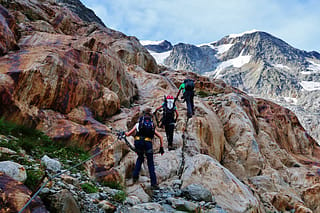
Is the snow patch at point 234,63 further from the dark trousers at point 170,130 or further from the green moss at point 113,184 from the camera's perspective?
the green moss at point 113,184

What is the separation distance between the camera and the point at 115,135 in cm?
983

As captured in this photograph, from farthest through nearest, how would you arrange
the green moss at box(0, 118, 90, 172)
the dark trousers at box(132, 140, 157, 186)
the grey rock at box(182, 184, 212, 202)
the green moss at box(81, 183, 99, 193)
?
the dark trousers at box(132, 140, 157, 186)
the grey rock at box(182, 184, 212, 202)
the green moss at box(0, 118, 90, 172)
the green moss at box(81, 183, 99, 193)

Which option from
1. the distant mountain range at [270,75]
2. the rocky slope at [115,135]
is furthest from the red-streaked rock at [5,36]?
the distant mountain range at [270,75]

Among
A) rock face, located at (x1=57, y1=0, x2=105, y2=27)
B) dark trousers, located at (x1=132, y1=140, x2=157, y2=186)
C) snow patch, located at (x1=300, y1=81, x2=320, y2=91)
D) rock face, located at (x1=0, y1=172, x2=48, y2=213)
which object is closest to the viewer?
rock face, located at (x1=0, y1=172, x2=48, y2=213)

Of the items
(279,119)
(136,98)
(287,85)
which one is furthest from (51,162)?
(287,85)

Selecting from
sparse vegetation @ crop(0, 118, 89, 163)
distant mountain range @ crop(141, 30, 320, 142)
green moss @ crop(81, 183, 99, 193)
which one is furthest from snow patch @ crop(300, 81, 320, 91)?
green moss @ crop(81, 183, 99, 193)

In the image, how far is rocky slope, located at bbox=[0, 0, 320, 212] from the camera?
22.2ft

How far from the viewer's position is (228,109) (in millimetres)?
20781

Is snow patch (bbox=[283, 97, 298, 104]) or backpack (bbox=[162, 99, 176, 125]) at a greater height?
snow patch (bbox=[283, 97, 298, 104])

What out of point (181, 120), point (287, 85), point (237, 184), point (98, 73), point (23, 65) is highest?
point (287, 85)

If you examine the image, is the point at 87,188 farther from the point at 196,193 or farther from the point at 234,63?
the point at 234,63

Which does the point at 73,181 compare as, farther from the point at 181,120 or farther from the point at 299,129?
the point at 299,129

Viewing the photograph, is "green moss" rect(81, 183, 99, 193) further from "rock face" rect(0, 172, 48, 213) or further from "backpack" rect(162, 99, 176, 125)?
"backpack" rect(162, 99, 176, 125)

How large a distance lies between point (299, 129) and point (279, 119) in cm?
503
